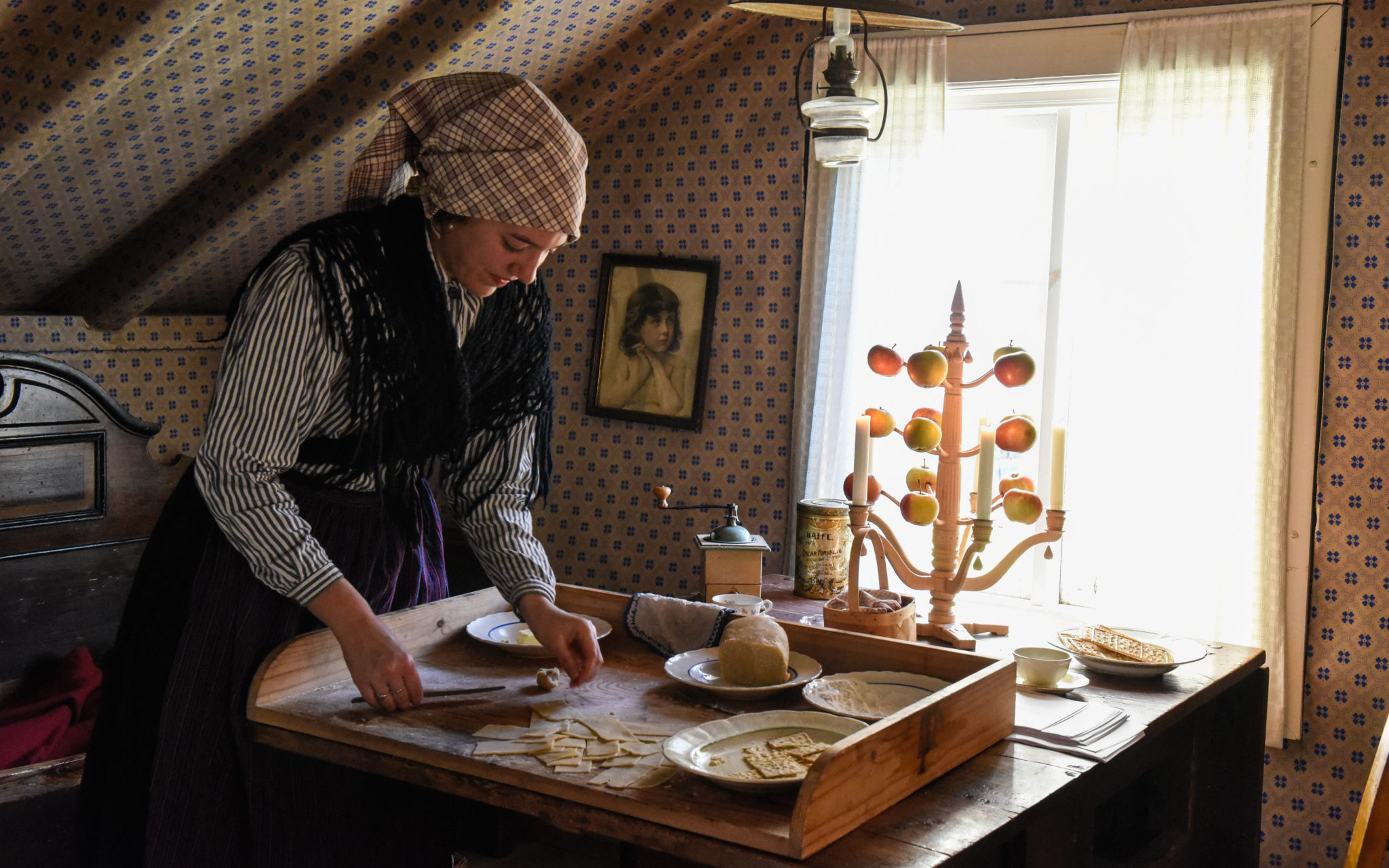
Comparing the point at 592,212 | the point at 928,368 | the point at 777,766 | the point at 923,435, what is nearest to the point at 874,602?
the point at 923,435

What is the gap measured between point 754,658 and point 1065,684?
0.55 meters

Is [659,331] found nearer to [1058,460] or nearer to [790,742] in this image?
[1058,460]

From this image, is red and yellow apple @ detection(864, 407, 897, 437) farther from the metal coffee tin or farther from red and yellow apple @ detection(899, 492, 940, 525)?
the metal coffee tin

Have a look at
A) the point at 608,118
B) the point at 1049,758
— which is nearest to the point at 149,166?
the point at 608,118

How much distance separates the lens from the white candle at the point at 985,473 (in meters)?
2.08

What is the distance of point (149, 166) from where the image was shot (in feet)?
8.84

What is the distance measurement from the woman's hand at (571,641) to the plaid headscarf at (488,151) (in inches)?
22.1

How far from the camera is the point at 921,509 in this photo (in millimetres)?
2250

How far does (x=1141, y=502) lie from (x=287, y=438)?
84.8 inches

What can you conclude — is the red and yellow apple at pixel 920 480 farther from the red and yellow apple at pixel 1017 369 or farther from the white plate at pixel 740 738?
the white plate at pixel 740 738

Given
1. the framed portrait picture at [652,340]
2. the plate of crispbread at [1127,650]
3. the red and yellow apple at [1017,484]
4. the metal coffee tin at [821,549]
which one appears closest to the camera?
the plate of crispbread at [1127,650]

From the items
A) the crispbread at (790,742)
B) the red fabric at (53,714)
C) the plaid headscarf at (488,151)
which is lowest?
the red fabric at (53,714)

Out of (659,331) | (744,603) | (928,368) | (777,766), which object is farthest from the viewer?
(659,331)

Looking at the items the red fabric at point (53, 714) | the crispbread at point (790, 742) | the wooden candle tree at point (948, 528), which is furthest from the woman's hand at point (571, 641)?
the red fabric at point (53, 714)
